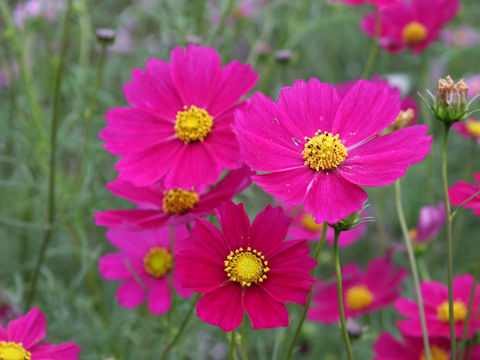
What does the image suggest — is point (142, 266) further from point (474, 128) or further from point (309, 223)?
point (474, 128)

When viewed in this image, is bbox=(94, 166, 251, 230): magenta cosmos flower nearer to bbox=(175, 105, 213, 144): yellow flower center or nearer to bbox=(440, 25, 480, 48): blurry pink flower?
bbox=(175, 105, 213, 144): yellow flower center

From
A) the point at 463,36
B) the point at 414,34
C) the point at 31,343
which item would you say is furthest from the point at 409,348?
the point at 463,36

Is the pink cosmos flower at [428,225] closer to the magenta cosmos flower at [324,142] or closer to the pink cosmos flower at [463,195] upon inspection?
the pink cosmos flower at [463,195]

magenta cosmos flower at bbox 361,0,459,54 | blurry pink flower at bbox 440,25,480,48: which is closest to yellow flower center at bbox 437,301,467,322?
magenta cosmos flower at bbox 361,0,459,54

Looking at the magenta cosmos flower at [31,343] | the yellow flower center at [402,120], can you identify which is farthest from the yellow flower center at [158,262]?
the yellow flower center at [402,120]

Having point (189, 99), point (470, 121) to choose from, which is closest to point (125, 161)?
point (189, 99)
